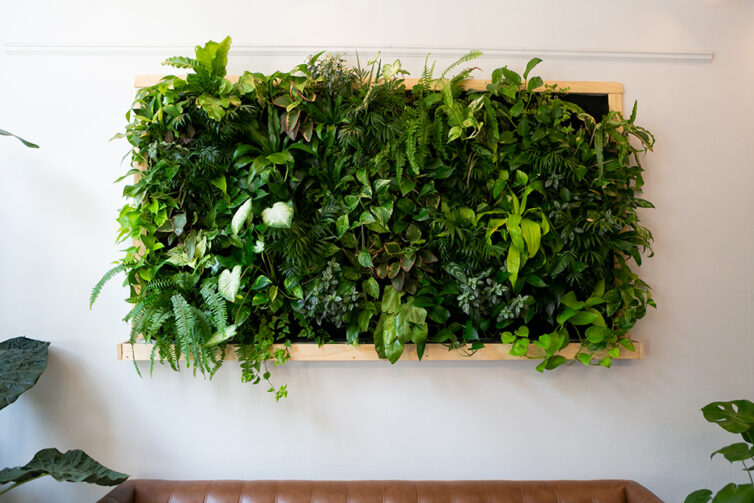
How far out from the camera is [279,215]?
1.93 meters

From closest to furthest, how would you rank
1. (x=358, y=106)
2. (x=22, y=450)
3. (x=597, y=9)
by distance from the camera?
1. (x=358, y=106)
2. (x=22, y=450)
3. (x=597, y=9)

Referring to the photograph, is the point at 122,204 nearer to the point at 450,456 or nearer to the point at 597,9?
the point at 450,456

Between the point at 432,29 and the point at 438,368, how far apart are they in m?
1.64

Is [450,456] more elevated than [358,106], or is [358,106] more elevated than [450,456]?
[358,106]

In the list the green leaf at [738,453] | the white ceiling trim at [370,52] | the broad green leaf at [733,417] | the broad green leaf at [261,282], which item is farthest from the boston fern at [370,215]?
the green leaf at [738,453]

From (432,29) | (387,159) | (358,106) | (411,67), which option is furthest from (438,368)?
(432,29)

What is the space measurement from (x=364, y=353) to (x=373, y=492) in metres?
0.59

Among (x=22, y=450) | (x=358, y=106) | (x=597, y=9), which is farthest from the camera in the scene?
(x=597, y=9)

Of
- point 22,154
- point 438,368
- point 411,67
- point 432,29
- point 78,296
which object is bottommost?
point 438,368

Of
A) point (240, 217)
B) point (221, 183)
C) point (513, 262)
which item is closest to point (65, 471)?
point (240, 217)

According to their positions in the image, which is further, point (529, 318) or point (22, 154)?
point (22, 154)

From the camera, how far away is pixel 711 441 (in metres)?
2.29

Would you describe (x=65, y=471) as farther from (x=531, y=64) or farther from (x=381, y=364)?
(x=531, y=64)

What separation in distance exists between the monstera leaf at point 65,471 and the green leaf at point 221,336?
57 cm
